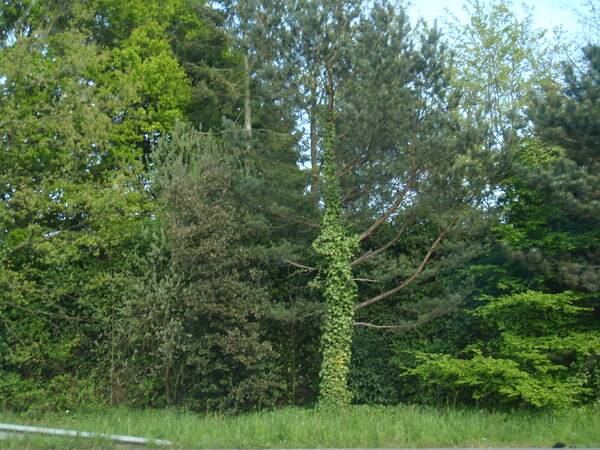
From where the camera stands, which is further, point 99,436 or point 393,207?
point 393,207

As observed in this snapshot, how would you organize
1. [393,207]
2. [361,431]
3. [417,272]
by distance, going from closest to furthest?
[361,431]
[417,272]
[393,207]

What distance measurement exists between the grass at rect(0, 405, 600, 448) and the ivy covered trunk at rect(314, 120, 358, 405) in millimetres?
2513

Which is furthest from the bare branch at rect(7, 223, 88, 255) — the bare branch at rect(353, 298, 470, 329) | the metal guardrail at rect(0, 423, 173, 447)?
the bare branch at rect(353, 298, 470, 329)

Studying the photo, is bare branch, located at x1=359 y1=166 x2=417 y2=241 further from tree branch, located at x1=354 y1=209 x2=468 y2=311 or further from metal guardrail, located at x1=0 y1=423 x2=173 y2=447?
metal guardrail, located at x1=0 y1=423 x2=173 y2=447

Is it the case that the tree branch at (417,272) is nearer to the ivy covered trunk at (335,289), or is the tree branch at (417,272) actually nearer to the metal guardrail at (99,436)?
the ivy covered trunk at (335,289)

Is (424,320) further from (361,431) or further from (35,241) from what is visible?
(35,241)

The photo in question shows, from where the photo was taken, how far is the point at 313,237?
45.3ft

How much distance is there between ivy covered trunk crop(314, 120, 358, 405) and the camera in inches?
489

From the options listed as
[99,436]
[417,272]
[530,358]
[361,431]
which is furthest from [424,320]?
[99,436]

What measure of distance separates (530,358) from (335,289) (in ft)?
13.2

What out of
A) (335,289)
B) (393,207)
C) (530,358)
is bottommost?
(530,358)

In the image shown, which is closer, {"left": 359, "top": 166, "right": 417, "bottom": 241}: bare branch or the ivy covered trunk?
the ivy covered trunk

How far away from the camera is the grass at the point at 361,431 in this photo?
8.02 m

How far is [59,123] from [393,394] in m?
9.94
